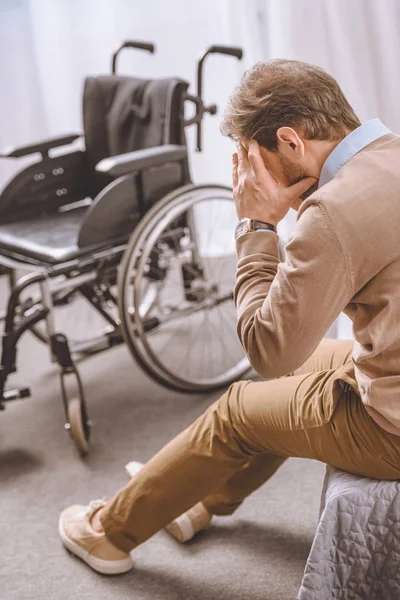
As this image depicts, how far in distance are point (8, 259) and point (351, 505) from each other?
128 cm

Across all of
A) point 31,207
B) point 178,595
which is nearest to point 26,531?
point 178,595

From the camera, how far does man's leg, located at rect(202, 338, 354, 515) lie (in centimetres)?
149

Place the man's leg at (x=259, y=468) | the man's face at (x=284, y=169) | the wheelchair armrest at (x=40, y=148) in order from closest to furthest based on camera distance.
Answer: the man's face at (x=284, y=169), the man's leg at (x=259, y=468), the wheelchair armrest at (x=40, y=148)

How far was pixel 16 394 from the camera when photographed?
2033 mm

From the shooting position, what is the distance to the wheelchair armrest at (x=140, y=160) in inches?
76.1

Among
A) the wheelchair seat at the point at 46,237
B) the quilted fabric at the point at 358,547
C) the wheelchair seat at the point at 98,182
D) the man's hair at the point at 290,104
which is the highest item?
the man's hair at the point at 290,104

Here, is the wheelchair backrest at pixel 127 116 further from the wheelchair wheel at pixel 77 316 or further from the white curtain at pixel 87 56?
the white curtain at pixel 87 56

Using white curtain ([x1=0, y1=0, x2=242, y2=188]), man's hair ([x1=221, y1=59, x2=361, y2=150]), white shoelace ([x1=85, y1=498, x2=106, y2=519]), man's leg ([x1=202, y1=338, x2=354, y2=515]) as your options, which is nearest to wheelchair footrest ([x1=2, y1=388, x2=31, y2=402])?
white shoelace ([x1=85, y1=498, x2=106, y2=519])

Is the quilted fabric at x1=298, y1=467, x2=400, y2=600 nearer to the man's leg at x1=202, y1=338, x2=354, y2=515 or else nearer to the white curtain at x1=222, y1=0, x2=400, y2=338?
the man's leg at x1=202, y1=338, x2=354, y2=515

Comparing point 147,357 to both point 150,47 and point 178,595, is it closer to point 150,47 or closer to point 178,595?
point 178,595

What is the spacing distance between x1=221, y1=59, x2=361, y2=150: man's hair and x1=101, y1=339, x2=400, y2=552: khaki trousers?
396 mm

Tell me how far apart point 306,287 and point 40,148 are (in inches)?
Result: 60.2

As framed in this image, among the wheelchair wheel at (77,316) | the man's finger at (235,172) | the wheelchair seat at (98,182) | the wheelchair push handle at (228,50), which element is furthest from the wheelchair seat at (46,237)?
the man's finger at (235,172)

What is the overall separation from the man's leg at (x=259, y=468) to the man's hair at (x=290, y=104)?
0.48 metres
